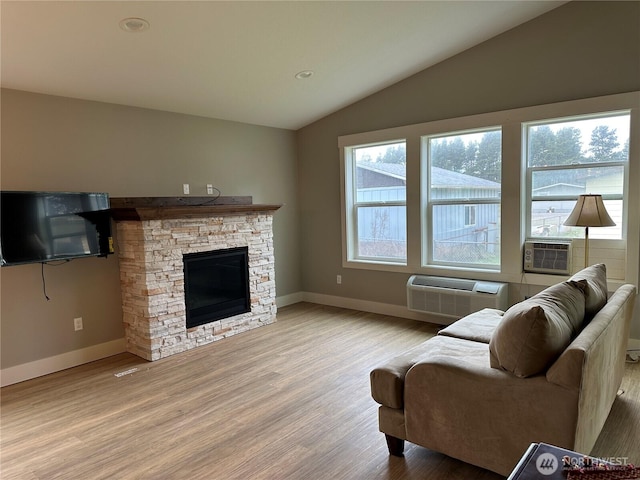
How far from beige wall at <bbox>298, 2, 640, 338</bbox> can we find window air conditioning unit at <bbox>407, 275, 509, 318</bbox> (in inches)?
13.2

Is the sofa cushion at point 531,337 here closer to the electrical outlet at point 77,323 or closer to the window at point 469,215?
the window at point 469,215

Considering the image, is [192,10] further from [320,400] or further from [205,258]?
[320,400]

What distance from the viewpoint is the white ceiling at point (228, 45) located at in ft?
9.31

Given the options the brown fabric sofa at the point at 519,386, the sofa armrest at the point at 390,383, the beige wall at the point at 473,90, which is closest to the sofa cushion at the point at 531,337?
the brown fabric sofa at the point at 519,386

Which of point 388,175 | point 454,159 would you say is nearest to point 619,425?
point 454,159

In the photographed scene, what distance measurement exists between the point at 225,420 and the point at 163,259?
177 cm

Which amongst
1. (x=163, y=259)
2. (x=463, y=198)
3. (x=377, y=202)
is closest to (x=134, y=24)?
(x=163, y=259)

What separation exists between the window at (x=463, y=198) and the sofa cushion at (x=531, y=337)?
251cm

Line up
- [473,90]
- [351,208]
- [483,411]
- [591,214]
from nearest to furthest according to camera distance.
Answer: [483,411] < [591,214] < [473,90] < [351,208]

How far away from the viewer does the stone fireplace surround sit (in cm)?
387

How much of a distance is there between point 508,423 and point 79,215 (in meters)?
3.53

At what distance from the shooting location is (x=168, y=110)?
4398 mm

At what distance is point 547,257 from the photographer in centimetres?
398
